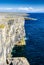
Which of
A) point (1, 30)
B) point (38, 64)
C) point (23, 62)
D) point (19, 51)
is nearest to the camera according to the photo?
point (1, 30)

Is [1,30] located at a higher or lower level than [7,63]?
higher

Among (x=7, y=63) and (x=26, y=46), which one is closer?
(x=7, y=63)

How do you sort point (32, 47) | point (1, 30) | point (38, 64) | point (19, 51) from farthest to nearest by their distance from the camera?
point (32, 47) → point (19, 51) → point (38, 64) → point (1, 30)

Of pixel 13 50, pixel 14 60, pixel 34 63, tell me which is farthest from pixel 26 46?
pixel 14 60

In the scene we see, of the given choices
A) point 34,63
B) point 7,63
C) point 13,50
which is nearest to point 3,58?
point 7,63

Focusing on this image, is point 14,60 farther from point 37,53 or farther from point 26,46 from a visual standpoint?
point 26,46

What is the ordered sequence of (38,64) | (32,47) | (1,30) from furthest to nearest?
(32,47) → (38,64) → (1,30)

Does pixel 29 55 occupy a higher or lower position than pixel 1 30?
lower

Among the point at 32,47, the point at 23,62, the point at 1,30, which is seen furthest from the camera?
the point at 32,47

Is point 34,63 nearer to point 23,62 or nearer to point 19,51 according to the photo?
point 19,51
